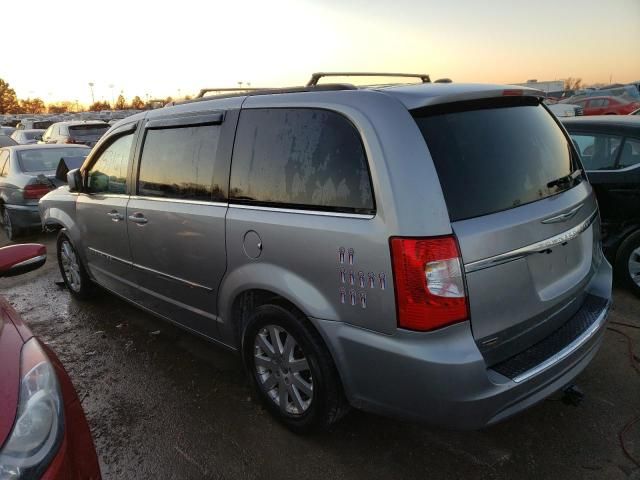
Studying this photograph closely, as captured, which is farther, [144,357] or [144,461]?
[144,357]

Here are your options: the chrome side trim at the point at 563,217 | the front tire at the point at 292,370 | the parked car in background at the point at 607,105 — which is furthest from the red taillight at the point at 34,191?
the parked car in background at the point at 607,105

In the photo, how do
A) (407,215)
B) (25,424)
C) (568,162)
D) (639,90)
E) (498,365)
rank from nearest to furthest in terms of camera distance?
(25,424) < (407,215) < (498,365) < (568,162) < (639,90)

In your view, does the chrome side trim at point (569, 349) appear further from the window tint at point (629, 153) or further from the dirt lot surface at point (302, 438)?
the window tint at point (629, 153)

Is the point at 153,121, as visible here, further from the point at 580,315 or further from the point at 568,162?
the point at 580,315

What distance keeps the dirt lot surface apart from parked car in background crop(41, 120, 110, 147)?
12.9 m

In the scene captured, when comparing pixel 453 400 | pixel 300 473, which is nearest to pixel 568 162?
pixel 453 400

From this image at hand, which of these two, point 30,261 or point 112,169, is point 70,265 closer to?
point 112,169

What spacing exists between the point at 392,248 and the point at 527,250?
0.65 metres

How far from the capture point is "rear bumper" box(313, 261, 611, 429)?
198 cm

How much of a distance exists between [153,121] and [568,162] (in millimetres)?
2859

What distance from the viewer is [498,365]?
7.01 feet

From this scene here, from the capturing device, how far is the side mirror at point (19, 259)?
7.61ft

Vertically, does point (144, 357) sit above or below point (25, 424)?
below

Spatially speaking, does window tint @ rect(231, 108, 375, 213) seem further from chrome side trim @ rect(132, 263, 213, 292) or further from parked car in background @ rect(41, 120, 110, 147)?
parked car in background @ rect(41, 120, 110, 147)
